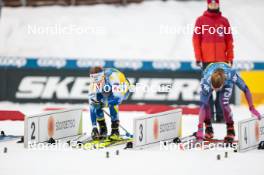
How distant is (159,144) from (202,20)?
2925mm

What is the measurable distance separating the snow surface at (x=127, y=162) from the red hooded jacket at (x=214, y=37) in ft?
9.00

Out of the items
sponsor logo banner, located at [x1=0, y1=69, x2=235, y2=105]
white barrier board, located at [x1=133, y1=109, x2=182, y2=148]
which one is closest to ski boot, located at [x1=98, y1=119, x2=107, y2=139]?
white barrier board, located at [x1=133, y1=109, x2=182, y2=148]

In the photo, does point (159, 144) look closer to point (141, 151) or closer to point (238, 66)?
point (141, 151)

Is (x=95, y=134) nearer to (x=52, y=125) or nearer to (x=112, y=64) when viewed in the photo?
(x=52, y=125)

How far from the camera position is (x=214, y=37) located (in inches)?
649

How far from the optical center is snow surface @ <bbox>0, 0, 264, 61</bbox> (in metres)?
25.6

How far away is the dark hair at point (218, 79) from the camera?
567 inches

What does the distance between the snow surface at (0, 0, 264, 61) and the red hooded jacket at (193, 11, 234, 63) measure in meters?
8.16

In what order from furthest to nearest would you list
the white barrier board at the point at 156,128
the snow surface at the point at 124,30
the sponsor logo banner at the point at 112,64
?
1. the snow surface at the point at 124,30
2. the sponsor logo banner at the point at 112,64
3. the white barrier board at the point at 156,128

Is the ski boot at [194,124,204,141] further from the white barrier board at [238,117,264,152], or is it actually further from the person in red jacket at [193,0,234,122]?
the person in red jacket at [193,0,234,122]

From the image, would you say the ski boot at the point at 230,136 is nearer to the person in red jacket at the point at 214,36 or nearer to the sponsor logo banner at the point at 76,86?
the person in red jacket at the point at 214,36

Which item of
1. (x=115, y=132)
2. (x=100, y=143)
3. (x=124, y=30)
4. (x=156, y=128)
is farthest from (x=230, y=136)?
(x=124, y=30)

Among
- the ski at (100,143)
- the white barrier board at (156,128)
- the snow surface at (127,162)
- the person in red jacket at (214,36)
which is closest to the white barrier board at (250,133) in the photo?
the snow surface at (127,162)

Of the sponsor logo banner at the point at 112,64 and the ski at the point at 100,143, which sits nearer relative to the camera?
the ski at the point at 100,143
